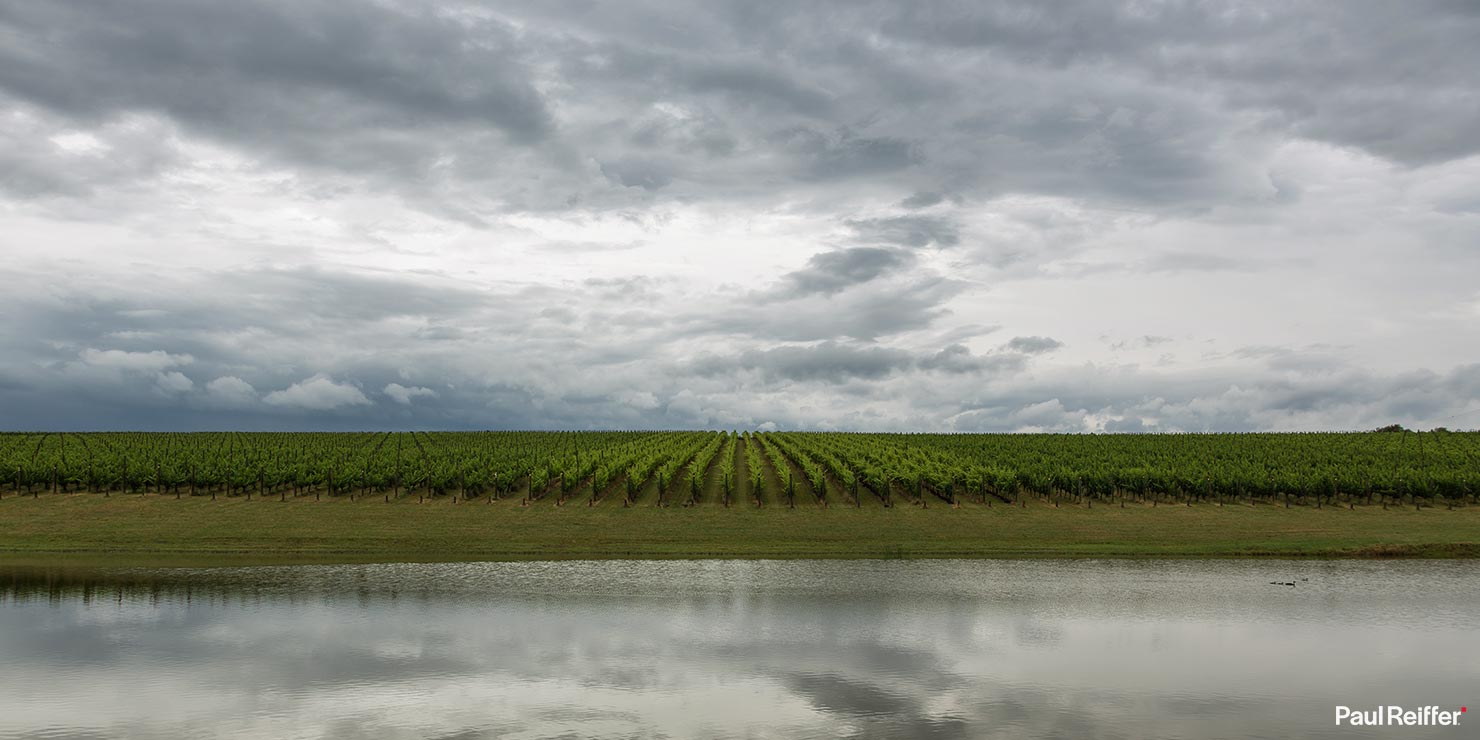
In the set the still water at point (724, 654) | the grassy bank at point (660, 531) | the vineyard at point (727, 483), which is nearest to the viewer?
the still water at point (724, 654)

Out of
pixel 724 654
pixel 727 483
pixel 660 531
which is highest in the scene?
pixel 727 483

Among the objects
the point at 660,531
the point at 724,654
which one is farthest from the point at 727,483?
the point at 724,654

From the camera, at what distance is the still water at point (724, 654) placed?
19.7 meters

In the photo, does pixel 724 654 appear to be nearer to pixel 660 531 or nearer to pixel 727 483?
pixel 660 531

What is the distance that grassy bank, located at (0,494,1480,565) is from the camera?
46.1 m

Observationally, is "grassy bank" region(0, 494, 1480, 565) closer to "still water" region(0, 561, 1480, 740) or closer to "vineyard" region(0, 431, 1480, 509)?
"vineyard" region(0, 431, 1480, 509)

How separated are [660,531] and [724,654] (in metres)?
25.7

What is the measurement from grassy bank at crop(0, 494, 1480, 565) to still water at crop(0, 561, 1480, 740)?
7507 millimetres

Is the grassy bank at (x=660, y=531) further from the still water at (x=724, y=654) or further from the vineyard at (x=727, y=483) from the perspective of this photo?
the still water at (x=724, y=654)

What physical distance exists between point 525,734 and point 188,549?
36.7m

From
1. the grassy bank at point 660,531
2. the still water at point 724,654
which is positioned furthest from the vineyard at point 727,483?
the still water at point 724,654

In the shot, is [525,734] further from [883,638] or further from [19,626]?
[19,626]

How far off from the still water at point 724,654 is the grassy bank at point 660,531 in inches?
296

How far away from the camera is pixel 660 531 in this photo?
165ft
